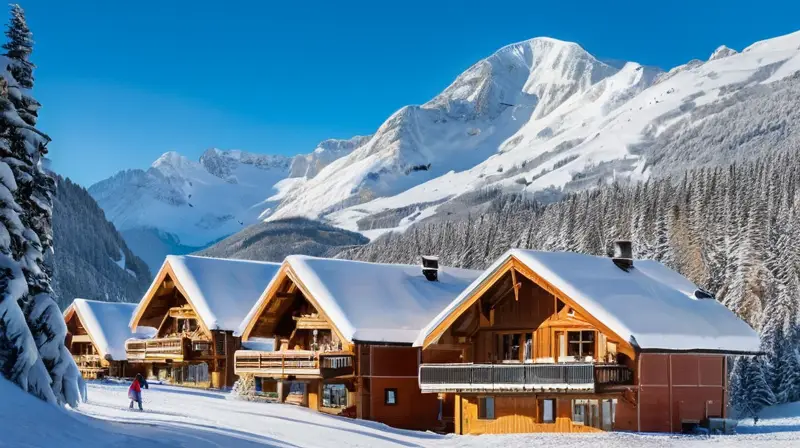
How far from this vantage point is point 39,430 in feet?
73.7

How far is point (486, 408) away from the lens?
4272 cm

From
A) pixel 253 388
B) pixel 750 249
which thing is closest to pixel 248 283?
pixel 253 388

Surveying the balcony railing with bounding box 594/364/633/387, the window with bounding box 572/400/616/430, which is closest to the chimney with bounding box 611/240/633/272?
the balcony railing with bounding box 594/364/633/387

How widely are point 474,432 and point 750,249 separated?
184 feet

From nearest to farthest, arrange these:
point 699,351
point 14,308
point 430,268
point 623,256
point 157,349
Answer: point 14,308, point 699,351, point 623,256, point 430,268, point 157,349

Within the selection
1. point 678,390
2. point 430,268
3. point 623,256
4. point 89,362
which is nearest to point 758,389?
point 430,268

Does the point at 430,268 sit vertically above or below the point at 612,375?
above

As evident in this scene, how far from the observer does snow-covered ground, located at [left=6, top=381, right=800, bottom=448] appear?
23.2 meters

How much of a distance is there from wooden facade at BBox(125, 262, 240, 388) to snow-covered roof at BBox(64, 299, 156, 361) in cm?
221

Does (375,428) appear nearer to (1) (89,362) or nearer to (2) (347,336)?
(2) (347,336)

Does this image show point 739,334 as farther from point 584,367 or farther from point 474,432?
point 474,432

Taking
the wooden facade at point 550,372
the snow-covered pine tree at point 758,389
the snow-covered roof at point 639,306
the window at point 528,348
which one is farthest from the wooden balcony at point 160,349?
the snow-covered pine tree at point 758,389

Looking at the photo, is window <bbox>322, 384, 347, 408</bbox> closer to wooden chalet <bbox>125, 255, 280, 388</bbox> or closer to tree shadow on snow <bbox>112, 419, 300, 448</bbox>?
wooden chalet <bbox>125, 255, 280, 388</bbox>

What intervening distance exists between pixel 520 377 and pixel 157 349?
30.1 meters
